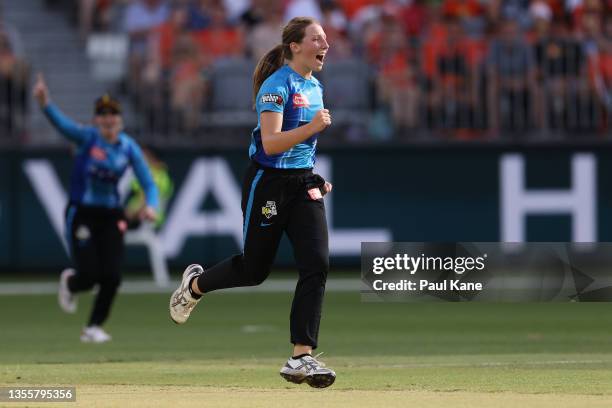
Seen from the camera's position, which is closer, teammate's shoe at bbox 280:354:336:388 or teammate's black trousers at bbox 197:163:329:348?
teammate's shoe at bbox 280:354:336:388

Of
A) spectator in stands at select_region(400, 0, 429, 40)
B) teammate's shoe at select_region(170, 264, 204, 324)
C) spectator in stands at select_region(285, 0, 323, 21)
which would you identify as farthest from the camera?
spectator in stands at select_region(285, 0, 323, 21)

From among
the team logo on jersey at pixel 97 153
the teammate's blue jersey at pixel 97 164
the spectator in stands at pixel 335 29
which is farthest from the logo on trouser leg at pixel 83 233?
the spectator in stands at pixel 335 29

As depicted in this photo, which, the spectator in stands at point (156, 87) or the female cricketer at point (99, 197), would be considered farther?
the spectator in stands at point (156, 87)

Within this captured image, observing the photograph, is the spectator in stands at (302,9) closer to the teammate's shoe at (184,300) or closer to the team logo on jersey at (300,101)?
the teammate's shoe at (184,300)

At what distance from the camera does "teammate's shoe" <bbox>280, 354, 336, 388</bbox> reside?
384 inches

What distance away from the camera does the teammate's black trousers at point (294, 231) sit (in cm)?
998

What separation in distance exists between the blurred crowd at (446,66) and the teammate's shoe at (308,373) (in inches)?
476

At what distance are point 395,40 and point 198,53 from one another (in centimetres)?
287

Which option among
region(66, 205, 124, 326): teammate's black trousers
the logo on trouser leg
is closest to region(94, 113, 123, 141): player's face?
region(66, 205, 124, 326): teammate's black trousers

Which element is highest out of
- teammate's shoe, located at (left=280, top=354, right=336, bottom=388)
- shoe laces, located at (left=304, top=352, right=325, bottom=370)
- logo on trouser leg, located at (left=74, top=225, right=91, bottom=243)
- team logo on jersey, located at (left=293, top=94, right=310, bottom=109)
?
team logo on jersey, located at (left=293, top=94, right=310, bottom=109)

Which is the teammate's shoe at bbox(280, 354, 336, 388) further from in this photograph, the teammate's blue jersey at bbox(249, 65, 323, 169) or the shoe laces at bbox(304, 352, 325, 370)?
the teammate's blue jersey at bbox(249, 65, 323, 169)

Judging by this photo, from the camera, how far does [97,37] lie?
23.4 meters

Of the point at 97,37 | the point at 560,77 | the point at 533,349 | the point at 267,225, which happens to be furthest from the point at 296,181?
the point at 97,37

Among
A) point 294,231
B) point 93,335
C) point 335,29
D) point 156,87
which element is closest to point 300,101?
point 294,231
